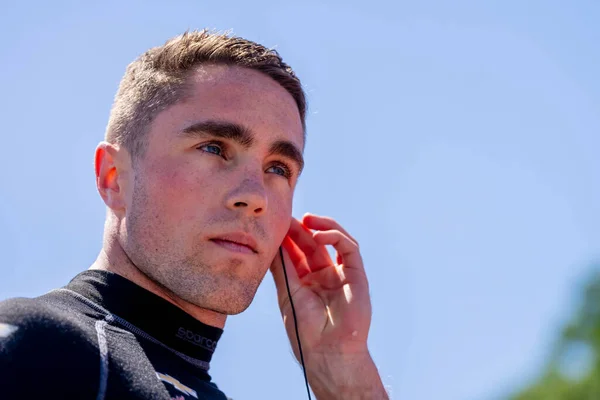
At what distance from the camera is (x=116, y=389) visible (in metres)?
2.72

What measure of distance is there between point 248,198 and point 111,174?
1.95ft

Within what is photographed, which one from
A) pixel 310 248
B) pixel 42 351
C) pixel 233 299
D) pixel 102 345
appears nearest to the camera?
pixel 42 351

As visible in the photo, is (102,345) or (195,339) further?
(195,339)

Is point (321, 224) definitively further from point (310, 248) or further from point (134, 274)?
point (134, 274)

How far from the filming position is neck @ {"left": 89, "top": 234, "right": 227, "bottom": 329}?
3496 mm

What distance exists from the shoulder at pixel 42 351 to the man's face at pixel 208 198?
2.38ft

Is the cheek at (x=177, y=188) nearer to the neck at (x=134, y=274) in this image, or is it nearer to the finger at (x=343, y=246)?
the neck at (x=134, y=274)

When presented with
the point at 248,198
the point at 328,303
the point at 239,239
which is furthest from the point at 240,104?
the point at 328,303

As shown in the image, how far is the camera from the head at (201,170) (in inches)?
138

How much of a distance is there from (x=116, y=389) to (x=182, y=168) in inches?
42.9

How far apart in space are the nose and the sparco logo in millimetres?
493

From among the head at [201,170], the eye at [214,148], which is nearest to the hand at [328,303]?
the head at [201,170]

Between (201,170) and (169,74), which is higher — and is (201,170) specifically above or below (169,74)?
below

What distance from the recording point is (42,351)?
2639 mm
